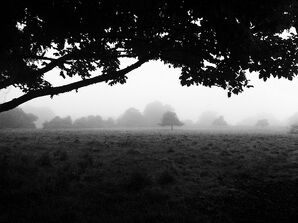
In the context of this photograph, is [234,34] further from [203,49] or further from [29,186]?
[29,186]

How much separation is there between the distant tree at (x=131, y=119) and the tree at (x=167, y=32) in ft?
336

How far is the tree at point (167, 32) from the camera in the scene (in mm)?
6598

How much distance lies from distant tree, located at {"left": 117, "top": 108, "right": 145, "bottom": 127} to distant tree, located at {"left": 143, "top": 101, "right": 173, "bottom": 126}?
386 cm

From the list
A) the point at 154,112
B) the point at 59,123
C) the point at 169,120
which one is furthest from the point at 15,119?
the point at 154,112

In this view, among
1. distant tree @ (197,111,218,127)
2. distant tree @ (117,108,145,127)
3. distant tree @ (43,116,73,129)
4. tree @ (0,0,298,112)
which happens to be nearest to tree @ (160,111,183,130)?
distant tree @ (43,116,73,129)

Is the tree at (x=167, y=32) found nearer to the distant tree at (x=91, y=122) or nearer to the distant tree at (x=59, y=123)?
the distant tree at (x=59, y=123)

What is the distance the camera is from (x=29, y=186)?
8242 mm

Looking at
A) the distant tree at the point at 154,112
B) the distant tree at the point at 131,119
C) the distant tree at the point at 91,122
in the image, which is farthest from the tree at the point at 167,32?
the distant tree at the point at 154,112

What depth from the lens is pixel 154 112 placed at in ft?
419

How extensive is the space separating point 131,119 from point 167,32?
107m

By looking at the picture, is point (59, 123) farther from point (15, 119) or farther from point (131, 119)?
point (131, 119)

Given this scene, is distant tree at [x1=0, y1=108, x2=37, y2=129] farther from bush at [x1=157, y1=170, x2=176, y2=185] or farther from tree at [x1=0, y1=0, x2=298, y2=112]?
bush at [x1=157, y1=170, x2=176, y2=185]

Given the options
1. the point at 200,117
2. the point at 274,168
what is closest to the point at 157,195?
the point at 274,168

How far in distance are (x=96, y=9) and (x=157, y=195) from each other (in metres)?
5.14
